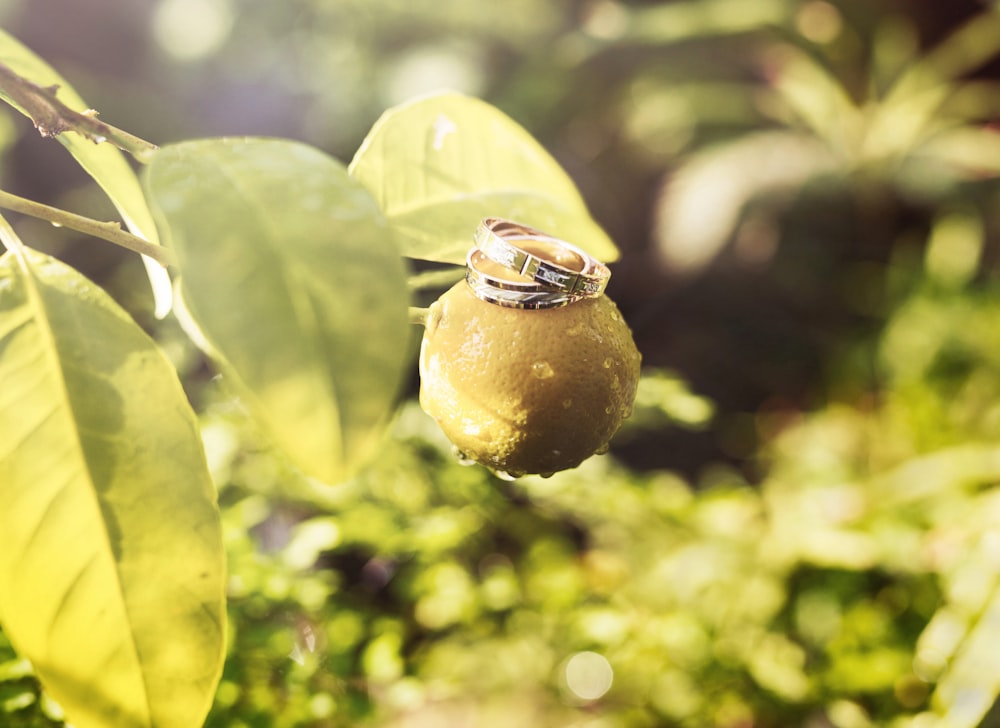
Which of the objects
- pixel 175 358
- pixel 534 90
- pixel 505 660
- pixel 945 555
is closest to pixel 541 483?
pixel 505 660

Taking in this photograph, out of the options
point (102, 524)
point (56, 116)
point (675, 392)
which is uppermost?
point (56, 116)

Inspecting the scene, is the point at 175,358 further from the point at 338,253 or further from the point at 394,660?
the point at 338,253

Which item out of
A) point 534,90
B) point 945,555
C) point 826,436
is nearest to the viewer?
point 945,555

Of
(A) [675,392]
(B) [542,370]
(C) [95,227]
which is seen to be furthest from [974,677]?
(C) [95,227]

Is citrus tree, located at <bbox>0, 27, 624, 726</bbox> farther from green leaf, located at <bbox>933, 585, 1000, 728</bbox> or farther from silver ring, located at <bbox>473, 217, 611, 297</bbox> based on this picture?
green leaf, located at <bbox>933, 585, 1000, 728</bbox>

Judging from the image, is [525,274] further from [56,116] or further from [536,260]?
[56,116]

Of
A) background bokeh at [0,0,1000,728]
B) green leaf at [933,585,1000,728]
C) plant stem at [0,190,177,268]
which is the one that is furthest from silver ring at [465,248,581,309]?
green leaf at [933,585,1000,728]
